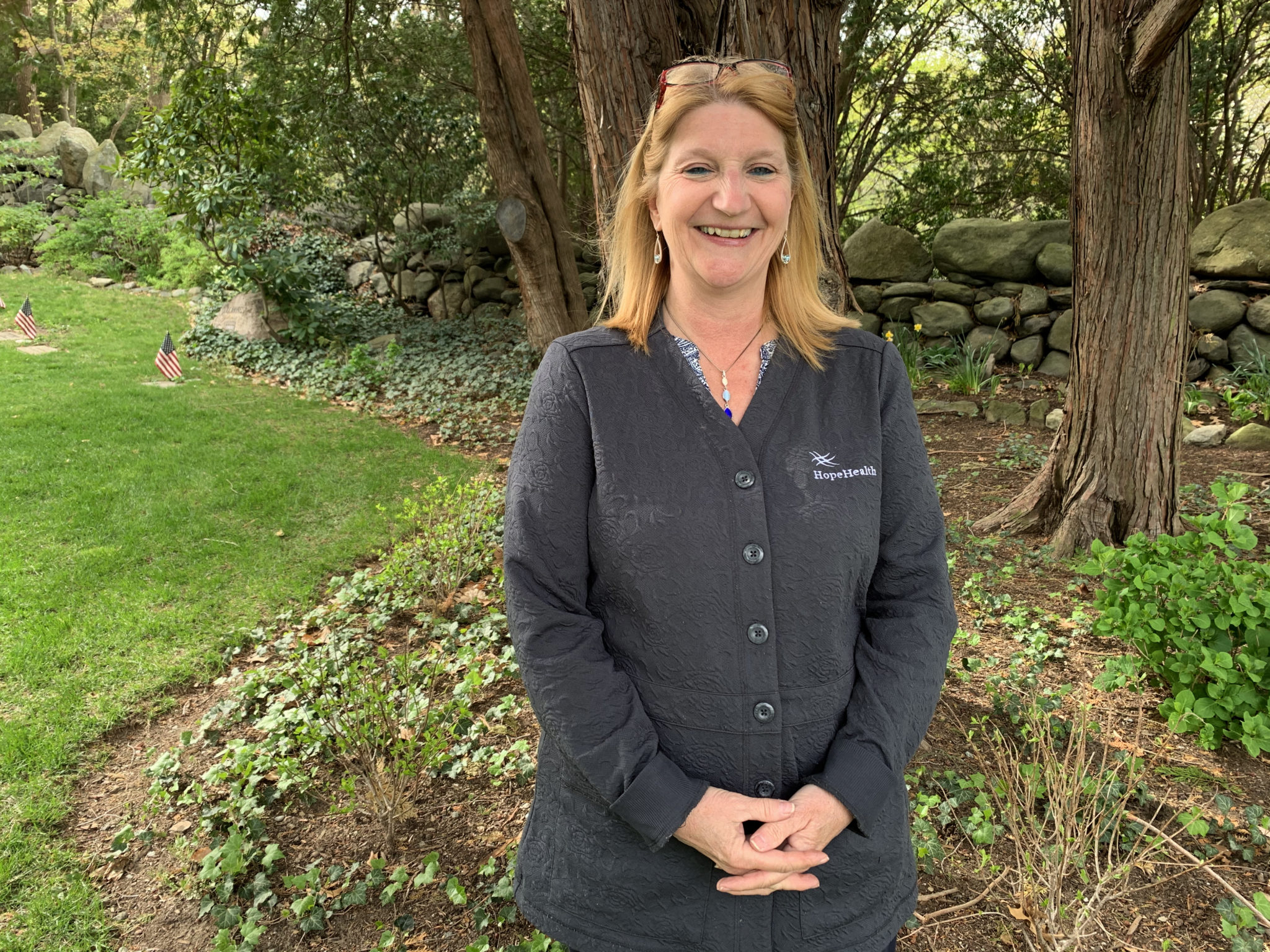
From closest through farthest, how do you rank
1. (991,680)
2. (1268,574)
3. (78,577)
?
(1268,574)
(991,680)
(78,577)

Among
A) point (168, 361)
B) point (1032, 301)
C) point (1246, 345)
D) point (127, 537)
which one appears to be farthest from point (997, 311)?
point (168, 361)

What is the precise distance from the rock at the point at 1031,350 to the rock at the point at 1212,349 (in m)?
1.18

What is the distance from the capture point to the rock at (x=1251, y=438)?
5.41 meters

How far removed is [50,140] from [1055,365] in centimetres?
1948

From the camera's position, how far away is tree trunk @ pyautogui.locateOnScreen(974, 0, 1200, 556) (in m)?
3.60

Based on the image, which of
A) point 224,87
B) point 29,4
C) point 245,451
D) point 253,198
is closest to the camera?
point 245,451

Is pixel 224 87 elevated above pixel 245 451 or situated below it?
above

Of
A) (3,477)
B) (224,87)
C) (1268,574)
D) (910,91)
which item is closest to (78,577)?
(3,477)

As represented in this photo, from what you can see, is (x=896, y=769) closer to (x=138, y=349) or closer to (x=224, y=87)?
(x=224, y=87)

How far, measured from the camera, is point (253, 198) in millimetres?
9500

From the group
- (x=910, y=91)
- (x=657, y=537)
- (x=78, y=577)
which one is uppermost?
(x=910, y=91)

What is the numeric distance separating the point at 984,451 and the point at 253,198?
864cm

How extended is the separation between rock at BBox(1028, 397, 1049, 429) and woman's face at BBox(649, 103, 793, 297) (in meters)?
5.80

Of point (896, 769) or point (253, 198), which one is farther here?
point (253, 198)
